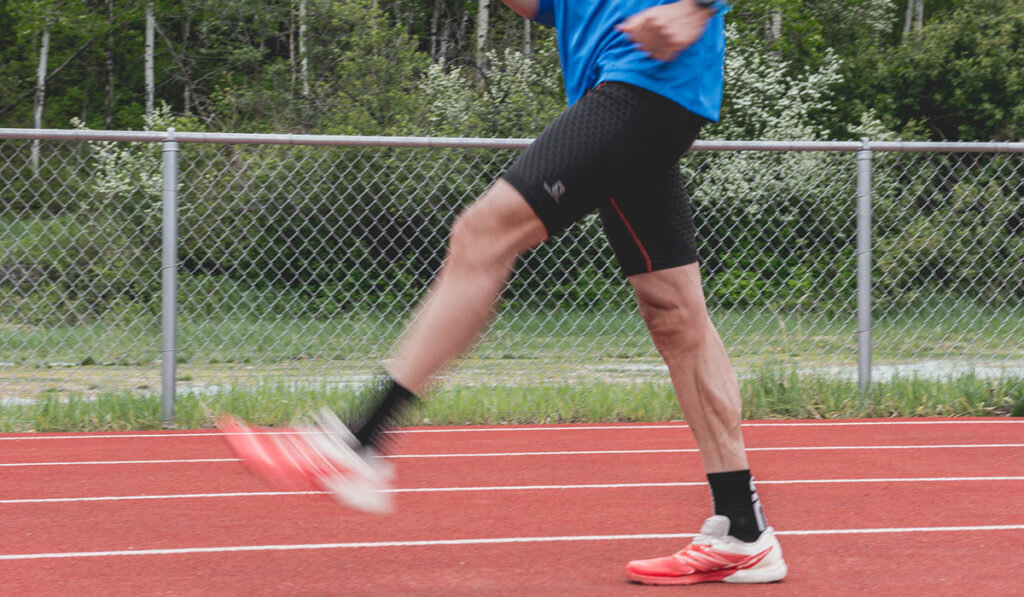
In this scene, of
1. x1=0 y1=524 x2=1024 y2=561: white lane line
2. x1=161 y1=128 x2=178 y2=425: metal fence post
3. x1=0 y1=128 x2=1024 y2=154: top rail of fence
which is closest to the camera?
x1=0 y1=524 x2=1024 y2=561: white lane line

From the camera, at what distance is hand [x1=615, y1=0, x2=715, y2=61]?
7.28 ft

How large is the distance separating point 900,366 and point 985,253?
45.7 inches

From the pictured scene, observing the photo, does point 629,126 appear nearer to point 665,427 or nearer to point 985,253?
point 665,427

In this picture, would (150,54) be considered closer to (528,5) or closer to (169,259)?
(169,259)

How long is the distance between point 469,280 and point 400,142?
345 centimetres

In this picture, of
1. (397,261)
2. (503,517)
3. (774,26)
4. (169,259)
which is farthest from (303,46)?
(503,517)

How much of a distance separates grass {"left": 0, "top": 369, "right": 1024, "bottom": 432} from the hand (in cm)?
364

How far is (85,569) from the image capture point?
2986 millimetres

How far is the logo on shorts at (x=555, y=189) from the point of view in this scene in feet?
7.45

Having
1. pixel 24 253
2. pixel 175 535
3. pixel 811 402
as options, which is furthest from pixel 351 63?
pixel 175 535

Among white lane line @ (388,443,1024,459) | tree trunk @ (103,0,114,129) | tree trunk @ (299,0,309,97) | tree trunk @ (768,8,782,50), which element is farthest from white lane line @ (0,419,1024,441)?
tree trunk @ (103,0,114,129)

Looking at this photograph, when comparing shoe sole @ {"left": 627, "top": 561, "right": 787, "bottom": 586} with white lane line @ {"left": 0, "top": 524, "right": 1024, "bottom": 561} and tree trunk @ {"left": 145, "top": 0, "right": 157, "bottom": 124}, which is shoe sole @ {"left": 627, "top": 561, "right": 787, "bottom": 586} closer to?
white lane line @ {"left": 0, "top": 524, "right": 1024, "bottom": 561}

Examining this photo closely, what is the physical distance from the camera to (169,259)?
5594 millimetres

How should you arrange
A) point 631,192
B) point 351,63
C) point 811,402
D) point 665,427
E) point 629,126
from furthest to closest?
1. point 351,63
2. point 811,402
3. point 665,427
4. point 631,192
5. point 629,126
